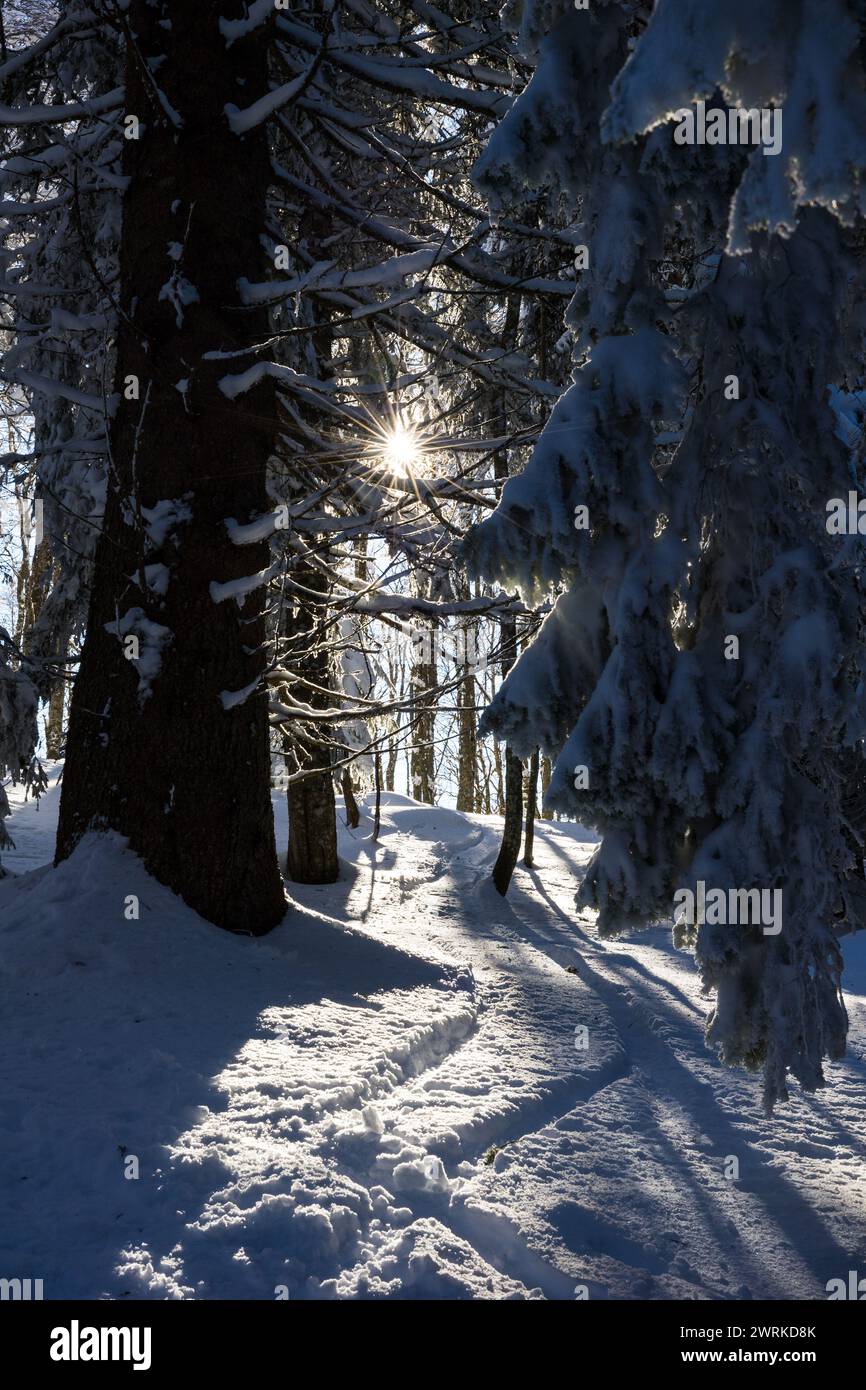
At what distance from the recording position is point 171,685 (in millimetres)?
6004

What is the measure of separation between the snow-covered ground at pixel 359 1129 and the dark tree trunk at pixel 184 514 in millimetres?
417

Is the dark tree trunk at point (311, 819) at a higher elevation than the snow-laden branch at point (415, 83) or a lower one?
lower

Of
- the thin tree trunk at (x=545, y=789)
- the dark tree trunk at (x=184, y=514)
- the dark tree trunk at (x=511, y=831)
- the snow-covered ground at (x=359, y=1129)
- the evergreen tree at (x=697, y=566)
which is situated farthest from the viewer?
the dark tree trunk at (x=511, y=831)

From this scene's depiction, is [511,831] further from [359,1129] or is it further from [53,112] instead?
[53,112]

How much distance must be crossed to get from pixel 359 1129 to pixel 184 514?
385 cm

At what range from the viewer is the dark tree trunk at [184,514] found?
235 inches

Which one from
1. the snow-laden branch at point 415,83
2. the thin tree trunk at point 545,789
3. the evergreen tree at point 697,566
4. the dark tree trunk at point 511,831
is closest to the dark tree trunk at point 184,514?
the snow-laden branch at point 415,83

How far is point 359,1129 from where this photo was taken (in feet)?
13.6

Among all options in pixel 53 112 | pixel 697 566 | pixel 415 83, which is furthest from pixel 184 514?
pixel 697 566

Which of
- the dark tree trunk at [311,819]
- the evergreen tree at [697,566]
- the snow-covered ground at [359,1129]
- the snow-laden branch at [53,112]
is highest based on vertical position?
the snow-laden branch at [53,112]

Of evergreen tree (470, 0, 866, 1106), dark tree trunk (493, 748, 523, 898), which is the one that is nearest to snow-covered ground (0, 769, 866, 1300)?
evergreen tree (470, 0, 866, 1106)

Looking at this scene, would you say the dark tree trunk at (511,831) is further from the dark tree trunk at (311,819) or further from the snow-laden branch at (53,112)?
the snow-laden branch at (53,112)

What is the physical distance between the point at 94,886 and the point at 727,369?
4482mm

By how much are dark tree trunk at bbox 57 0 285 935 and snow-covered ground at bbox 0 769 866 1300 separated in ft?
1.37
